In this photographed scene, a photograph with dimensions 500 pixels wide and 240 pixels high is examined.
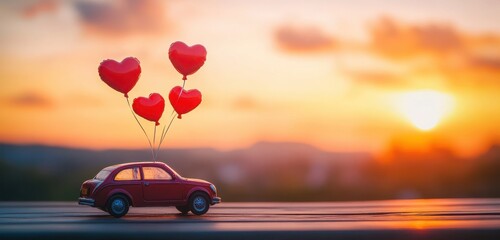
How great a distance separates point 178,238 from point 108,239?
1437mm

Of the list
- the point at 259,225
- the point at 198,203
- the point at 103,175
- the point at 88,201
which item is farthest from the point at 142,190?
the point at 259,225

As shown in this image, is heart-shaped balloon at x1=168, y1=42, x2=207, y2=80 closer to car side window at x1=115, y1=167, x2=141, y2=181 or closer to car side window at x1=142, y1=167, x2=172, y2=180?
car side window at x1=142, y1=167, x2=172, y2=180

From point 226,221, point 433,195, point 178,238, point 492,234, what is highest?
point 433,195

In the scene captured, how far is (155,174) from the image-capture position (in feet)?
80.2

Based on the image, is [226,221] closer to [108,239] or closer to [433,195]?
[108,239]

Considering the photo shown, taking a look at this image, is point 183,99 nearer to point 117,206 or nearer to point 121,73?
point 121,73

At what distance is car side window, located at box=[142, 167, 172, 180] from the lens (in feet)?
79.8

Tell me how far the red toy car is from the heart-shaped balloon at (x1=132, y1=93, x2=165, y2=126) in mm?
3294

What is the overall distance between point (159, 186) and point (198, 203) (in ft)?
4.35

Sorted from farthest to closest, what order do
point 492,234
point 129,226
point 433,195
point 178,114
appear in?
point 433,195 < point 178,114 < point 129,226 < point 492,234

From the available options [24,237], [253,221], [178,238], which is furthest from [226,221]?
[24,237]

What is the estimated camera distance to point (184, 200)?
2455 cm

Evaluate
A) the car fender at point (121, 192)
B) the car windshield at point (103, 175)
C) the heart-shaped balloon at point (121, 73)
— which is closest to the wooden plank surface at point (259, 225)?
the car fender at point (121, 192)

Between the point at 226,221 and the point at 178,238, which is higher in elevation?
the point at 226,221
